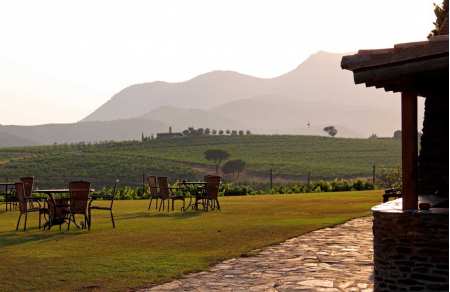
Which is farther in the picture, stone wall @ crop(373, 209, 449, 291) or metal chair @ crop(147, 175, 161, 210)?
metal chair @ crop(147, 175, 161, 210)

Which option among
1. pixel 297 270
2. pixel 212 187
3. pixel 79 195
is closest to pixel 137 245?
pixel 79 195

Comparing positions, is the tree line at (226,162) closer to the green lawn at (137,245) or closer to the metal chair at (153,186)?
the metal chair at (153,186)

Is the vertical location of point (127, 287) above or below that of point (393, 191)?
below

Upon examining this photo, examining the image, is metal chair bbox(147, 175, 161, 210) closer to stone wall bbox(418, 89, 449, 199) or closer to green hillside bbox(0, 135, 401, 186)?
stone wall bbox(418, 89, 449, 199)

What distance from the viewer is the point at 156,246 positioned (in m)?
9.81

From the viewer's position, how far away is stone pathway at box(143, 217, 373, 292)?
6.59 meters

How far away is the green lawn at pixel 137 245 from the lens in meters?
7.29

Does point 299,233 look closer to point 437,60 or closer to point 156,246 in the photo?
point 156,246

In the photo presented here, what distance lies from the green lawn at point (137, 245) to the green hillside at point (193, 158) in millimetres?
36562

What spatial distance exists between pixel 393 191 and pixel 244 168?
161ft

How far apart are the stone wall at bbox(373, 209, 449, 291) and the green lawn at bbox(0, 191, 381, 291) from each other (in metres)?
2.36

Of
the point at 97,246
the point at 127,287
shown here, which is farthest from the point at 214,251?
the point at 127,287

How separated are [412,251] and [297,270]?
1.81 meters

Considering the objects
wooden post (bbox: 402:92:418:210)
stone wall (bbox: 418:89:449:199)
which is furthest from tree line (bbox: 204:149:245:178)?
wooden post (bbox: 402:92:418:210)
